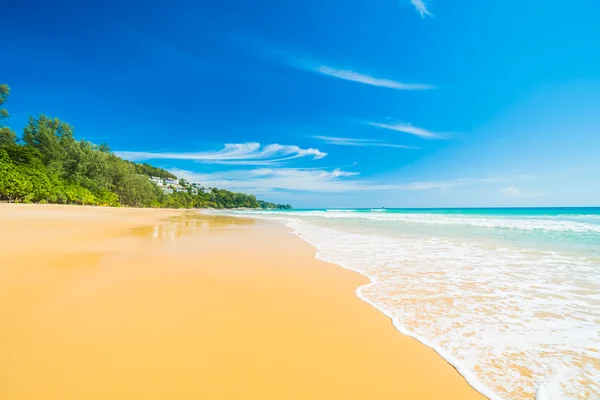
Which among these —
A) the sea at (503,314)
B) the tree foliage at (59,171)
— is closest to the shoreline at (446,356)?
the sea at (503,314)

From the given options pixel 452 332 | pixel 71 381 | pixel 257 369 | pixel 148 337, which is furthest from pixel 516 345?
pixel 71 381

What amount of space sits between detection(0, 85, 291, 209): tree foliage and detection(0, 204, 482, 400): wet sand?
34803 mm

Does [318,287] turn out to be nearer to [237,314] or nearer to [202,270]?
[237,314]

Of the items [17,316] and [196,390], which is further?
[17,316]

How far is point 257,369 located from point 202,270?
3.56 m

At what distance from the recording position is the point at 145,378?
6.22ft

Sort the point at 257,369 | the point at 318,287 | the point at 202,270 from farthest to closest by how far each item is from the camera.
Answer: the point at 202,270, the point at 318,287, the point at 257,369

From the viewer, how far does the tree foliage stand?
28984 mm

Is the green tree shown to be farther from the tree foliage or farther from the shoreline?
the shoreline

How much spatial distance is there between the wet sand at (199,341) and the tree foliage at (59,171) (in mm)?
34803

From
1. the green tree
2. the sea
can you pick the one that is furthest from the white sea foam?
the green tree

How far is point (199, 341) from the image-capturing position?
2467 millimetres

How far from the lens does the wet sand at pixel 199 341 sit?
6.06ft

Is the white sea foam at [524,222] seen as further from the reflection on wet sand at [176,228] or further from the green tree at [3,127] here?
the green tree at [3,127]
